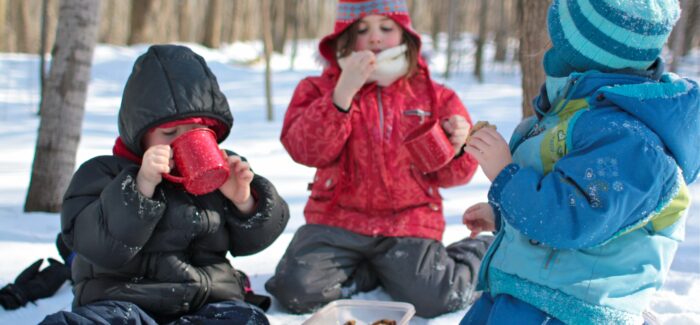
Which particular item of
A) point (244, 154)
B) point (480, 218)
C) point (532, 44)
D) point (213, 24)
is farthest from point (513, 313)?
point (213, 24)

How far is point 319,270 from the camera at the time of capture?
2598 mm

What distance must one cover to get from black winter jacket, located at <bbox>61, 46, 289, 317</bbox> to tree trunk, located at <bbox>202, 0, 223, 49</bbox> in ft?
50.8

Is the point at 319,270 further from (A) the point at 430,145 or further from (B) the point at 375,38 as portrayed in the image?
(B) the point at 375,38

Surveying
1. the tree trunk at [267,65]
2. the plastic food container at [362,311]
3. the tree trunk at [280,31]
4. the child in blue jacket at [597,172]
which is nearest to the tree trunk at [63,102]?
the plastic food container at [362,311]

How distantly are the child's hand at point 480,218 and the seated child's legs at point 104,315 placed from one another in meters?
0.97

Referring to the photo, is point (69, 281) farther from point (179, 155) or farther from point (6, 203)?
point (6, 203)

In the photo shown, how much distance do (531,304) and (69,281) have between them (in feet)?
5.91

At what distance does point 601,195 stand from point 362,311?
1077mm

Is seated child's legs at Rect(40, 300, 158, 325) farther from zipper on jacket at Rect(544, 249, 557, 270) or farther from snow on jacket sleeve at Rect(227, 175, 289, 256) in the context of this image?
zipper on jacket at Rect(544, 249, 557, 270)

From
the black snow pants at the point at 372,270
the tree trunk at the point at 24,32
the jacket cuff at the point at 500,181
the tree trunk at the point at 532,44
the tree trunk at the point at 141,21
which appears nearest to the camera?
the jacket cuff at the point at 500,181

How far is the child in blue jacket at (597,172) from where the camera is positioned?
1.42 m

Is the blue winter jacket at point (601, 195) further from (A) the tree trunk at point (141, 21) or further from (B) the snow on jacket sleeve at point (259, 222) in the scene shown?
(A) the tree trunk at point (141, 21)

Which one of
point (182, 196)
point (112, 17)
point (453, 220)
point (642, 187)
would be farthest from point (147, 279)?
point (112, 17)

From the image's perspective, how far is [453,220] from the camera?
12.1ft
